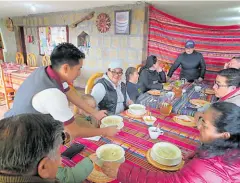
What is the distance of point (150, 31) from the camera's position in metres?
3.58

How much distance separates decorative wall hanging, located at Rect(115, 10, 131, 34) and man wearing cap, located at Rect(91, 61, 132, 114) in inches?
82.2

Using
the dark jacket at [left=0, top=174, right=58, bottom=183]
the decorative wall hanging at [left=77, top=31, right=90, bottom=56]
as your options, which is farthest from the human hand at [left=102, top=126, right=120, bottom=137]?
the decorative wall hanging at [left=77, top=31, right=90, bottom=56]

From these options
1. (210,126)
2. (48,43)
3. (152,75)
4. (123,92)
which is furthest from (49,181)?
(48,43)

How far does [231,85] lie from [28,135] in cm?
173

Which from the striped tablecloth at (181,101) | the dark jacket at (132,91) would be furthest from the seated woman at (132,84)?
the striped tablecloth at (181,101)

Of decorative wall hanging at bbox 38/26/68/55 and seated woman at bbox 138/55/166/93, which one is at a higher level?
decorative wall hanging at bbox 38/26/68/55

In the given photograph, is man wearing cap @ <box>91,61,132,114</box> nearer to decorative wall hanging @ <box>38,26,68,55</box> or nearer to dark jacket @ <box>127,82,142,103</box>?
dark jacket @ <box>127,82,142,103</box>

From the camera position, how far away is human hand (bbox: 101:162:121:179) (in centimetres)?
77

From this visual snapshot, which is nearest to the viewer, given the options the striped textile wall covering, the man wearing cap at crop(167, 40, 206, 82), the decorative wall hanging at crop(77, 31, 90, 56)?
the man wearing cap at crop(167, 40, 206, 82)

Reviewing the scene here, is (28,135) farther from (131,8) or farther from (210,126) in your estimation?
(131,8)

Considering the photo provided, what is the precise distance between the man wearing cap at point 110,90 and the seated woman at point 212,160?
1029 millimetres

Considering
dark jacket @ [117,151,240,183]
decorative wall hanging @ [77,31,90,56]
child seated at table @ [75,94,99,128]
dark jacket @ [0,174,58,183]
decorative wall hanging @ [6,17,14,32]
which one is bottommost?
child seated at table @ [75,94,99,128]

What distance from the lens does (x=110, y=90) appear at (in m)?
1.83

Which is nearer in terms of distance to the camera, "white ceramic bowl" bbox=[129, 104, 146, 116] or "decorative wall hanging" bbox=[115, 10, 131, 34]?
"white ceramic bowl" bbox=[129, 104, 146, 116]
